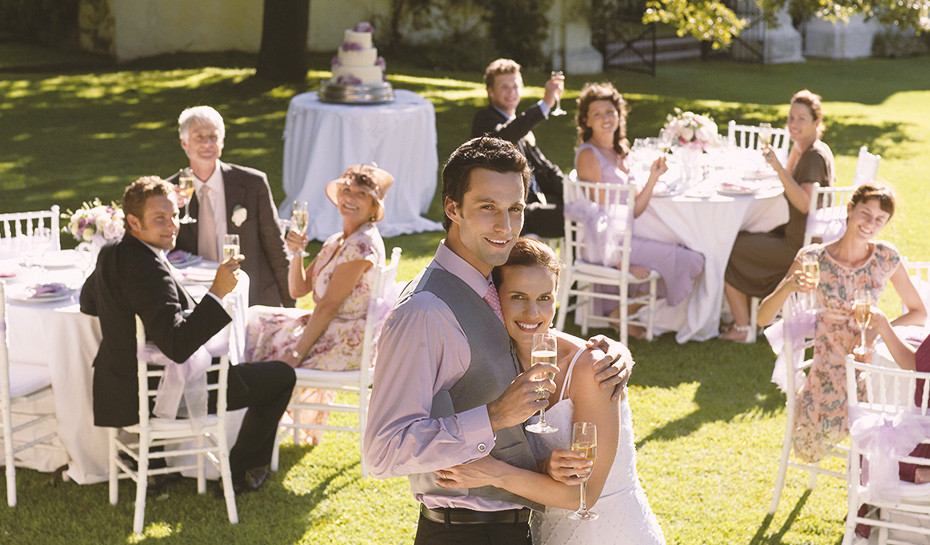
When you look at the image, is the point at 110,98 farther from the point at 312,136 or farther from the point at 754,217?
the point at 754,217

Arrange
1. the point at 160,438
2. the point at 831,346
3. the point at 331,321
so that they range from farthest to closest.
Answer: the point at 331,321 < the point at 831,346 < the point at 160,438

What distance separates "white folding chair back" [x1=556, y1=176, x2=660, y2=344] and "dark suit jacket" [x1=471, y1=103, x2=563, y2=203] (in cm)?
43

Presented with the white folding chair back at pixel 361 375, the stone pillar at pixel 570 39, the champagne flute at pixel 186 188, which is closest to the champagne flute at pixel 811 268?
the white folding chair back at pixel 361 375

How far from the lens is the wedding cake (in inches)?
404

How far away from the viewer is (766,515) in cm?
480

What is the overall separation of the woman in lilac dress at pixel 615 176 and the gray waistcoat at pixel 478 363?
470cm

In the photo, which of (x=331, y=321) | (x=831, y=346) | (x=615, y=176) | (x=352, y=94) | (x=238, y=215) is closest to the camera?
(x=831, y=346)

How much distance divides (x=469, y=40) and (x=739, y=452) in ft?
51.5

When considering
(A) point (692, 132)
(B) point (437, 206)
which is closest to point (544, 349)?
(A) point (692, 132)

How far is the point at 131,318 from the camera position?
4434 mm

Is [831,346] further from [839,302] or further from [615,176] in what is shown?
[615,176]

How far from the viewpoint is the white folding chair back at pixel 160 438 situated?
14.7 feet

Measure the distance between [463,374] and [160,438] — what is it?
259 cm

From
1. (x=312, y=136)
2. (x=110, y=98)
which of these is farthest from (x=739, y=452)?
(x=110, y=98)
